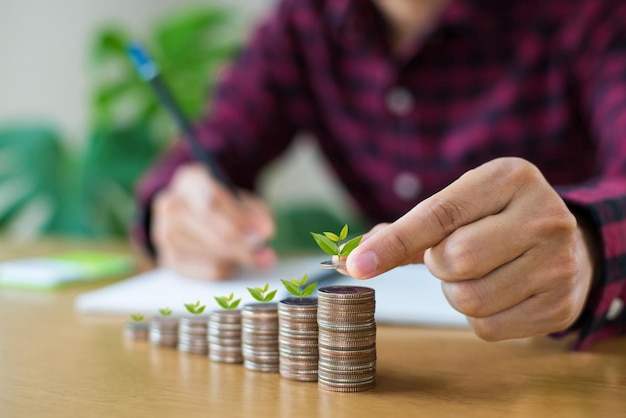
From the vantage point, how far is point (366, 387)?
1.89 ft

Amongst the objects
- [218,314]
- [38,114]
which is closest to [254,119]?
[218,314]

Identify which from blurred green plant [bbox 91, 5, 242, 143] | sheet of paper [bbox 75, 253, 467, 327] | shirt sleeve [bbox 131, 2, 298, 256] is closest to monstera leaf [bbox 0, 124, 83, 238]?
blurred green plant [bbox 91, 5, 242, 143]

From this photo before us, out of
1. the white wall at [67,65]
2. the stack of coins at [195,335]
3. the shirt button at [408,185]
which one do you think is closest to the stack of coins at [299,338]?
the stack of coins at [195,335]

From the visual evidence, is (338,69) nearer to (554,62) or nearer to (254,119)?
(254,119)

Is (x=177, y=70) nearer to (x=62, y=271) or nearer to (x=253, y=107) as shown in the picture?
(x=253, y=107)

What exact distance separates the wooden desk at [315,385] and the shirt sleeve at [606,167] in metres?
0.03

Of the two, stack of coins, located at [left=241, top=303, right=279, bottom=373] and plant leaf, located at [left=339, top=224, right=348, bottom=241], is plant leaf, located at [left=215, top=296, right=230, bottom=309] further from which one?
plant leaf, located at [left=339, top=224, right=348, bottom=241]

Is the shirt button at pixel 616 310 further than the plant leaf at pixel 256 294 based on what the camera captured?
Yes

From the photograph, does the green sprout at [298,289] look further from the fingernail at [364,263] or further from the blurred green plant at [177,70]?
the blurred green plant at [177,70]

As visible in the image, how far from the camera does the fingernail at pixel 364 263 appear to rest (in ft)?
1.73

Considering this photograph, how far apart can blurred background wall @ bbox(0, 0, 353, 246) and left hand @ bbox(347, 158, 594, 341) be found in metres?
1.28

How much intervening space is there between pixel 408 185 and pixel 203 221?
0.50 meters

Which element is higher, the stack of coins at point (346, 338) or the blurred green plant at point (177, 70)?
the blurred green plant at point (177, 70)

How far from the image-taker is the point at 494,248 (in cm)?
56
